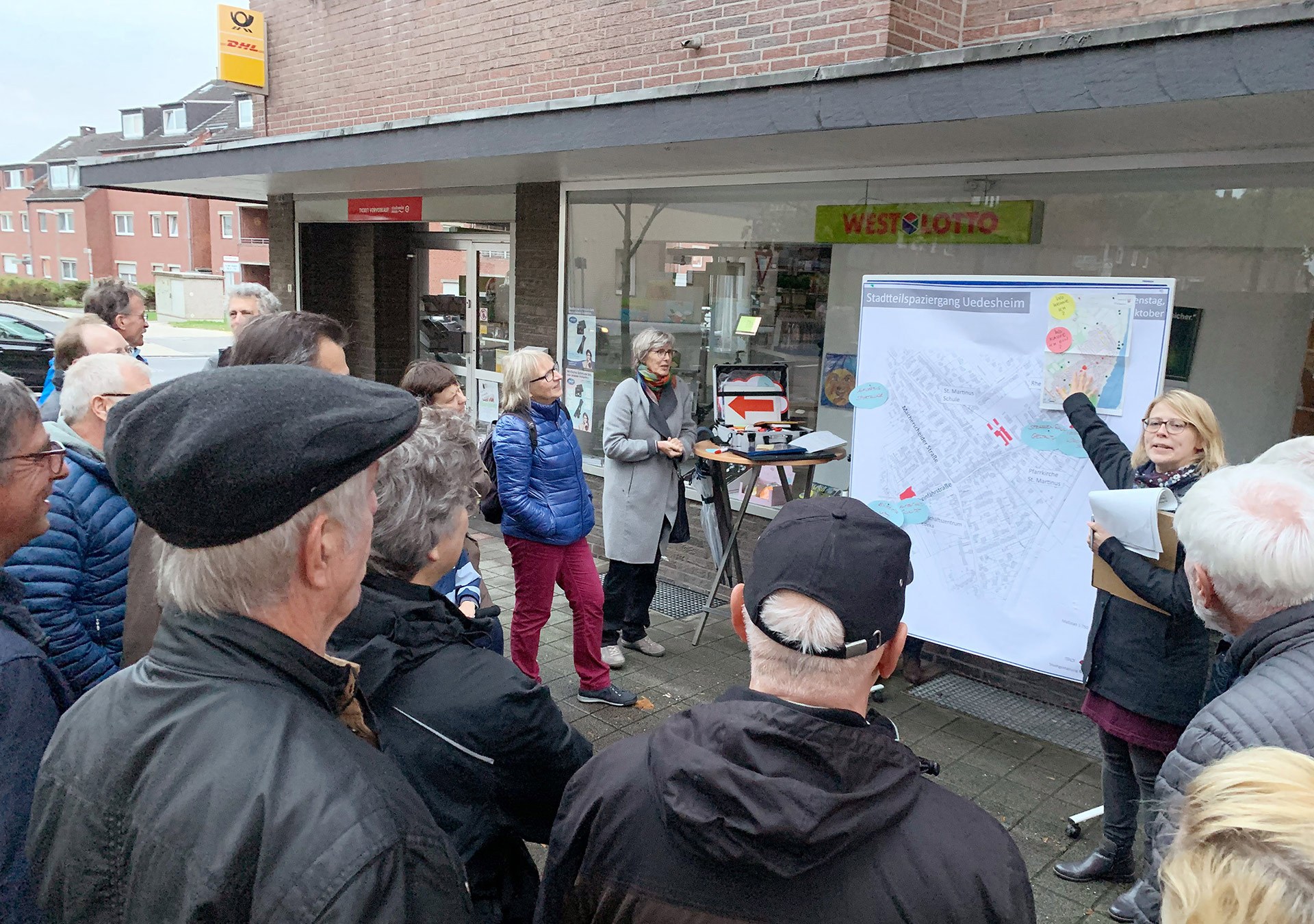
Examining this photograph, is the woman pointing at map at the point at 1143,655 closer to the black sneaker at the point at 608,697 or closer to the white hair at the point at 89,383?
the black sneaker at the point at 608,697

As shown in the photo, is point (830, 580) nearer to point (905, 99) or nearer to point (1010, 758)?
point (905, 99)

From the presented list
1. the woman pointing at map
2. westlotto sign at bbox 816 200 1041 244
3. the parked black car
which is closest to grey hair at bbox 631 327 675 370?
westlotto sign at bbox 816 200 1041 244

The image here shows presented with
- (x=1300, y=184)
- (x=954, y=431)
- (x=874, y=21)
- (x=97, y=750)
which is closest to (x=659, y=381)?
(x=954, y=431)

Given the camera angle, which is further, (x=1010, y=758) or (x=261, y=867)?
(x=1010, y=758)

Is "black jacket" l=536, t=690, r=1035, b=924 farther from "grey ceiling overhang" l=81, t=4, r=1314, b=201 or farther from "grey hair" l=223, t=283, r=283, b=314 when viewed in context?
"grey hair" l=223, t=283, r=283, b=314

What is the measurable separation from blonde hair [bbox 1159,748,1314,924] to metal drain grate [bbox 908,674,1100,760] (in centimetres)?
373

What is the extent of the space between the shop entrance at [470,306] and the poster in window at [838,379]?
3182 millimetres

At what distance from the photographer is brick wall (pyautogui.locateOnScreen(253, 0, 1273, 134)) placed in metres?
5.36

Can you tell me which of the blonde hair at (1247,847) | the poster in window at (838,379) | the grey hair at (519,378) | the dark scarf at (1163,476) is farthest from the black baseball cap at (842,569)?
the poster in window at (838,379)

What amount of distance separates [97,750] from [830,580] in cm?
104

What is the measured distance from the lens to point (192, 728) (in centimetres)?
109

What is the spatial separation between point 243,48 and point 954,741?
10490 mm

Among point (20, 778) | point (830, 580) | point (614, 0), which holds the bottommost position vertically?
point (20, 778)

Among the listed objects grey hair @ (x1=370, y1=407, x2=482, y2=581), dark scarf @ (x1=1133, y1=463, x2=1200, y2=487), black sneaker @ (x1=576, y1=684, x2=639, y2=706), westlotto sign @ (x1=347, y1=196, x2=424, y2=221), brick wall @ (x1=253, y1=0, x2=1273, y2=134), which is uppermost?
brick wall @ (x1=253, y1=0, x2=1273, y2=134)
